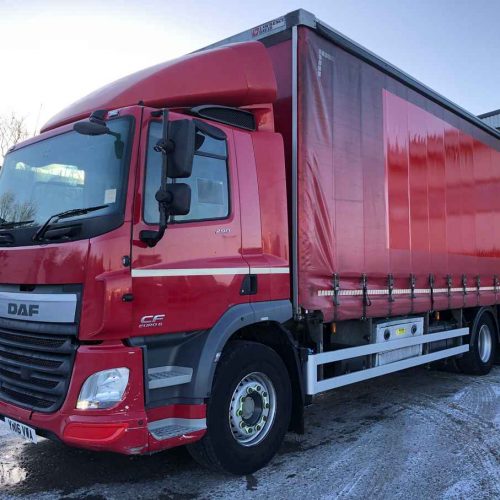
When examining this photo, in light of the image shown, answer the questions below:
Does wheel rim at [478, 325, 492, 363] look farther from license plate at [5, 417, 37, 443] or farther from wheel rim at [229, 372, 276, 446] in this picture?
license plate at [5, 417, 37, 443]

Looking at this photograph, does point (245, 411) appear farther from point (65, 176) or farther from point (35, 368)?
point (65, 176)

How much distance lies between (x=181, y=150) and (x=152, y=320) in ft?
3.80

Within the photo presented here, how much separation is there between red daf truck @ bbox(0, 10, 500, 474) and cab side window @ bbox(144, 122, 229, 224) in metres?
0.01

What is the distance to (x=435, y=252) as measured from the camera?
21.7ft

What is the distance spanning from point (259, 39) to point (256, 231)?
76.9 inches

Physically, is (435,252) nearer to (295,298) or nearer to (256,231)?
(295,298)

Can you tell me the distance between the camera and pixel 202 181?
12.8 ft

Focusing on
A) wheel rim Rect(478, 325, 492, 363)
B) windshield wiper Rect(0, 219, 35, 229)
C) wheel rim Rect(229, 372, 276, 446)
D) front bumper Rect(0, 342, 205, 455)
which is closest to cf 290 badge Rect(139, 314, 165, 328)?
front bumper Rect(0, 342, 205, 455)

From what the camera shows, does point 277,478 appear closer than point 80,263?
No

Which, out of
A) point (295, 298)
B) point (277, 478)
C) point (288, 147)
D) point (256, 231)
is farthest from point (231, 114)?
point (277, 478)

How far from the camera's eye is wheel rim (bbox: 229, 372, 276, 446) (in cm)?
404

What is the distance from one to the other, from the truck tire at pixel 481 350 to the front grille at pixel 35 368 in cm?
644

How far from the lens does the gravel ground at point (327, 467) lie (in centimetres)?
377

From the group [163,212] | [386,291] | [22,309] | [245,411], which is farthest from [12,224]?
[386,291]
